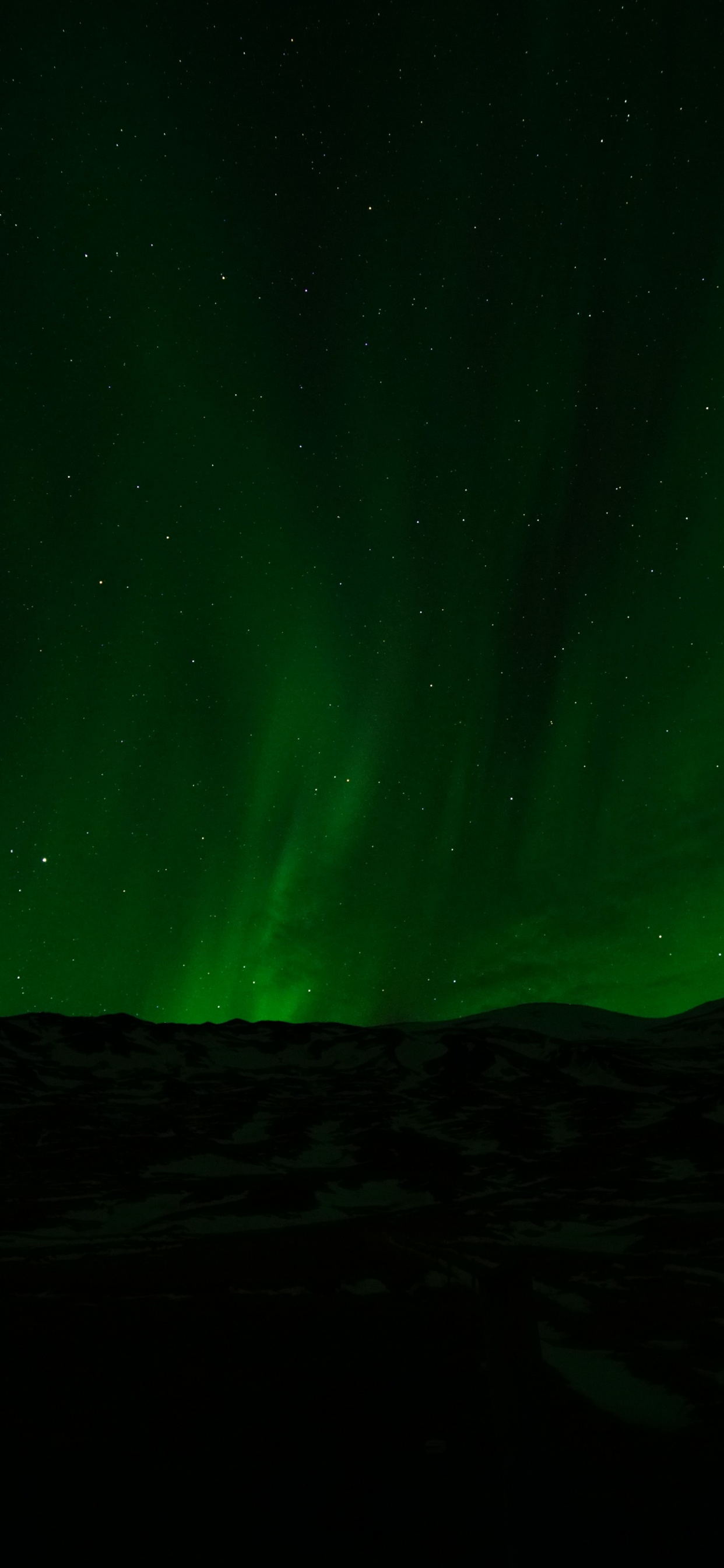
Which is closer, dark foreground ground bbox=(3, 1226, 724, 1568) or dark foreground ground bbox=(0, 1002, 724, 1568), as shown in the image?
dark foreground ground bbox=(3, 1226, 724, 1568)

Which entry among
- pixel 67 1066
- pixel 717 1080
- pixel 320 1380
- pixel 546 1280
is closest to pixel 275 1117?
pixel 67 1066

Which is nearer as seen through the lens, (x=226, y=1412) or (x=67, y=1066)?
(x=226, y=1412)

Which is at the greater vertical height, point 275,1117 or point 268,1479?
point 275,1117

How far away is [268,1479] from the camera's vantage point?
5.40 metres

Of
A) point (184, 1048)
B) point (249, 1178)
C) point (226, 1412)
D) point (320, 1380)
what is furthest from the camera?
point (184, 1048)

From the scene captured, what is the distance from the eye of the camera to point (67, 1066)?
146 ft

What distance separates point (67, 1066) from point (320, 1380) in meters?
41.0

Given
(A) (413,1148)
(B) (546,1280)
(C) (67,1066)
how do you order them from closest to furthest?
(B) (546,1280)
(A) (413,1148)
(C) (67,1066)

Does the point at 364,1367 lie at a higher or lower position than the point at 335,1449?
higher

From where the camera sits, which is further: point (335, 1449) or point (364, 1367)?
point (364, 1367)

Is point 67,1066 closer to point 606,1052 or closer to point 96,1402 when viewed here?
point 606,1052

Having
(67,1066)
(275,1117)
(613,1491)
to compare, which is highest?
(67,1066)

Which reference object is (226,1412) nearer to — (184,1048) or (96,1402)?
(96,1402)

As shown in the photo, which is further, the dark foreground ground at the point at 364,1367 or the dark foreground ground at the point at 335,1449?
the dark foreground ground at the point at 364,1367
